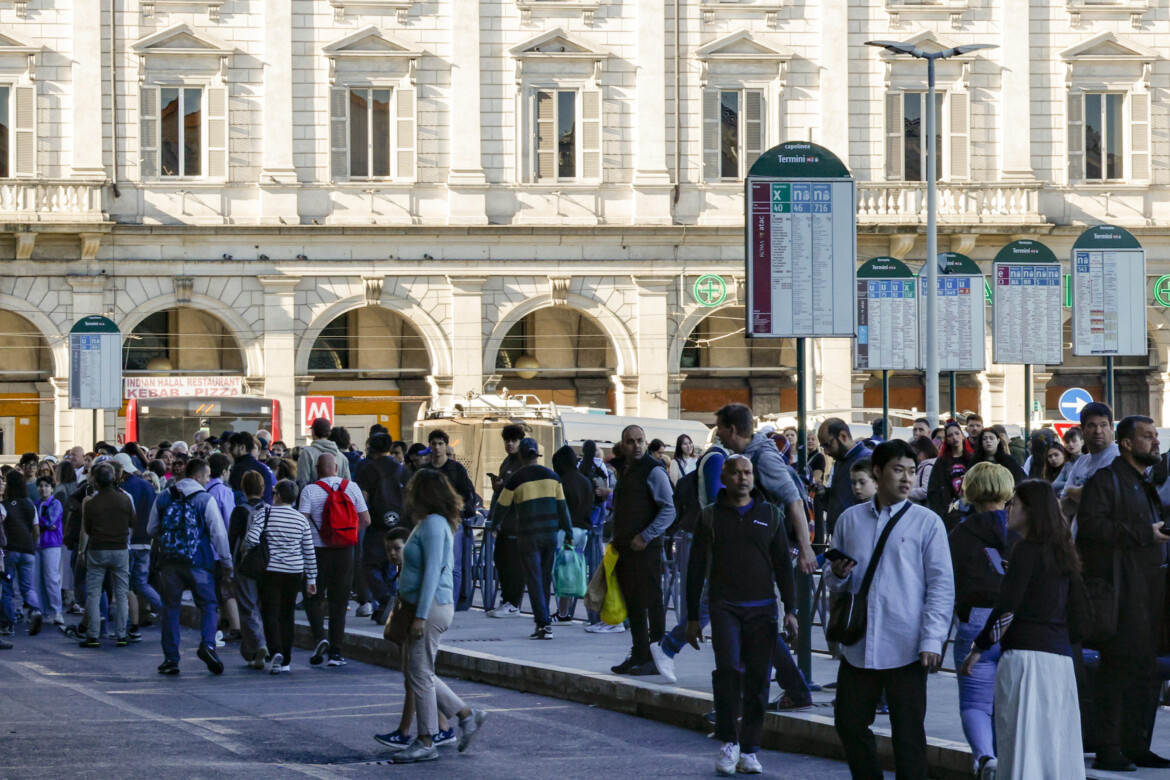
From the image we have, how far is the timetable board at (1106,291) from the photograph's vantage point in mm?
19391

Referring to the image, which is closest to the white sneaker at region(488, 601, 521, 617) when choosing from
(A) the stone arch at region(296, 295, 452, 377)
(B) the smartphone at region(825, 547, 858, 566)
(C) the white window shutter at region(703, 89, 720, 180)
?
(B) the smartphone at region(825, 547, 858, 566)

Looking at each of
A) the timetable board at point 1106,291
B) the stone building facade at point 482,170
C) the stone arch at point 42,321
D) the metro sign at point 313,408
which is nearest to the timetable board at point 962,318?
the timetable board at point 1106,291

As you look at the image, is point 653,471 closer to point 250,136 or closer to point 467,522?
point 467,522

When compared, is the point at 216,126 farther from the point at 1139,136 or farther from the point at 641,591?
the point at 641,591

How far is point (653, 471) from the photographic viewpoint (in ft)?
43.3

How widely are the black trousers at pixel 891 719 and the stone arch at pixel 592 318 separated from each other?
1179 inches

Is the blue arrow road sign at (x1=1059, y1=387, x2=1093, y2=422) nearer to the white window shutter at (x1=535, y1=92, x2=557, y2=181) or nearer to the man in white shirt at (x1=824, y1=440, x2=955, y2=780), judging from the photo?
the white window shutter at (x1=535, y1=92, x2=557, y2=181)

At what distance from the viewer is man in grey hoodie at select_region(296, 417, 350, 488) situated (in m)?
18.1

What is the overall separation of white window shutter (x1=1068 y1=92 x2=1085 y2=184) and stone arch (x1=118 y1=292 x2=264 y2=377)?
1725 cm

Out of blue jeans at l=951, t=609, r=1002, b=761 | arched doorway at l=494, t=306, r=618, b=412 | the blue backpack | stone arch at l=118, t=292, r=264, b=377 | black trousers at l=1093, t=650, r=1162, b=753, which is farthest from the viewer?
arched doorway at l=494, t=306, r=618, b=412

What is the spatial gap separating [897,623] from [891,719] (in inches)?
16.5

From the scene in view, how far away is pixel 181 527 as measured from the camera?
1502 cm

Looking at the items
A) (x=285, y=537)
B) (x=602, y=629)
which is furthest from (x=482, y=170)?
(x=285, y=537)

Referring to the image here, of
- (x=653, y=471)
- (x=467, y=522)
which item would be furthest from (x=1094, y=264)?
(x=653, y=471)
